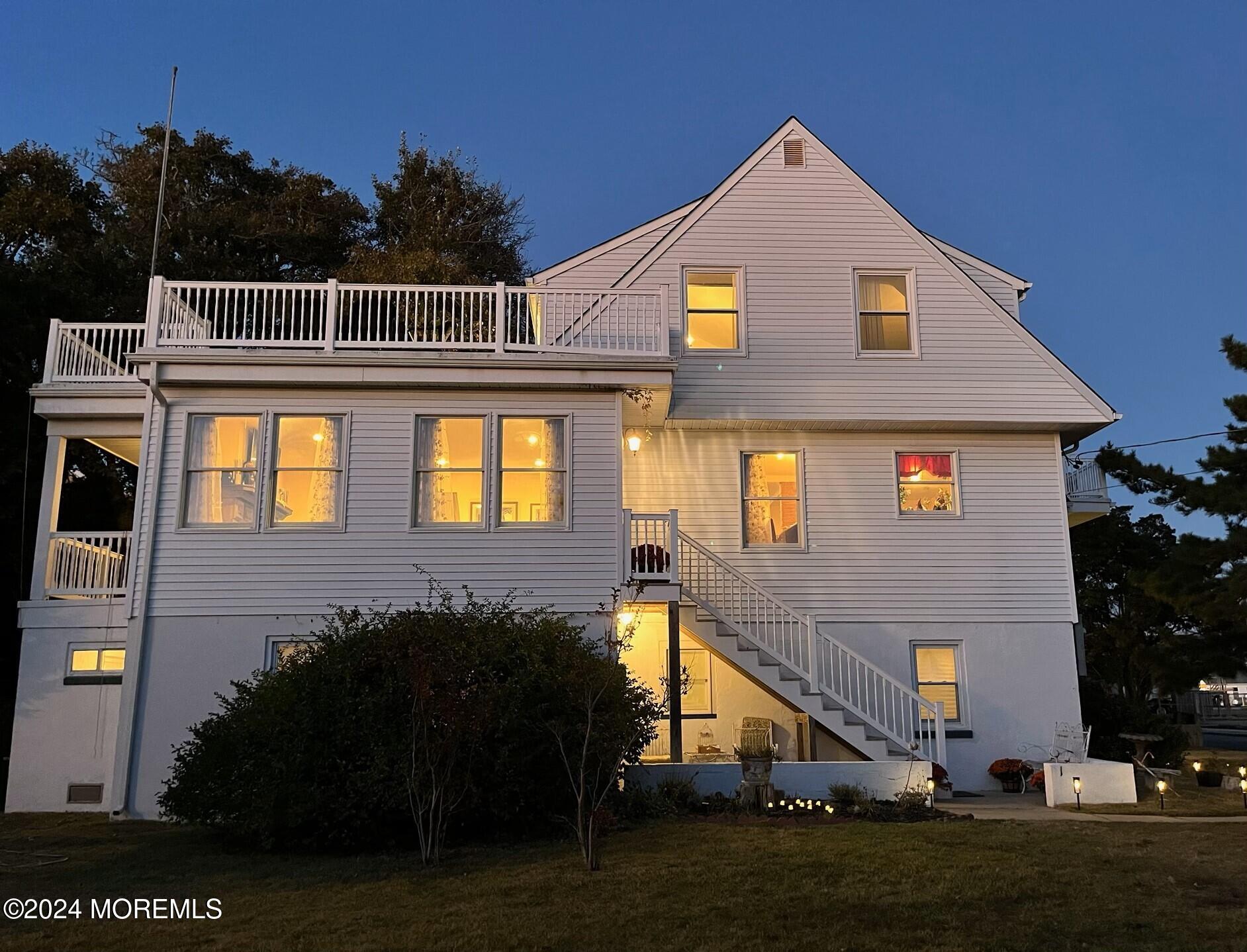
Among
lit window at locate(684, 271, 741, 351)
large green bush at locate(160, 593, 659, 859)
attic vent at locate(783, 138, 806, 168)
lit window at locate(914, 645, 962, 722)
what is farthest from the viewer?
attic vent at locate(783, 138, 806, 168)

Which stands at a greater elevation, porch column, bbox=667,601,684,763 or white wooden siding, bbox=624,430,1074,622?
white wooden siding, bbox=624,430,1074,622

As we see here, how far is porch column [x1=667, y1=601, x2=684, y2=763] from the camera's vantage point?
42.1 ft

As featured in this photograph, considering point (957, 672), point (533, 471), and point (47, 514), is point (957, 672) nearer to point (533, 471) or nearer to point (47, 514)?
point (533, 471)

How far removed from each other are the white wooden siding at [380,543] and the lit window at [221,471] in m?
0.17

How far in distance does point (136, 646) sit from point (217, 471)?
2502 mm

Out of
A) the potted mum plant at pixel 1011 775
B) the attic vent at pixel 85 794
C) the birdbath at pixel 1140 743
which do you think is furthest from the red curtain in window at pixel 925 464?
Result: the attic vent at pixel 85 794

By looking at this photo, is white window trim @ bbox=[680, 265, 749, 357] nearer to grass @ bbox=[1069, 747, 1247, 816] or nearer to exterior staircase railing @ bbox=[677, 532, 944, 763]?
exterior staircase railing @ bbox=[677, 532, 944, 763]

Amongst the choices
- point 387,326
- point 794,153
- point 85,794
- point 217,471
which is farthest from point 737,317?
point 85,794

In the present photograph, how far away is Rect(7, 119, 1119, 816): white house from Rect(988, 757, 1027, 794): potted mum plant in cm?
48

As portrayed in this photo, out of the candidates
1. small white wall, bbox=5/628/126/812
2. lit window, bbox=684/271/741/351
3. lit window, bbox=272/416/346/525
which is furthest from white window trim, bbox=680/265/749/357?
small white wall, bbox=5/628/126/812

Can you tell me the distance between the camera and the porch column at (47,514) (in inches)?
551

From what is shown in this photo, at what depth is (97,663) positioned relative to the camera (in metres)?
13.8

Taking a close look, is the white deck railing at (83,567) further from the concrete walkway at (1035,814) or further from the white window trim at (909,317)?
the concrete walkway at (1035,814)

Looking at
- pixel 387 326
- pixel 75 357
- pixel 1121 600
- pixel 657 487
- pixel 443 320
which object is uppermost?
pixel 443 320
